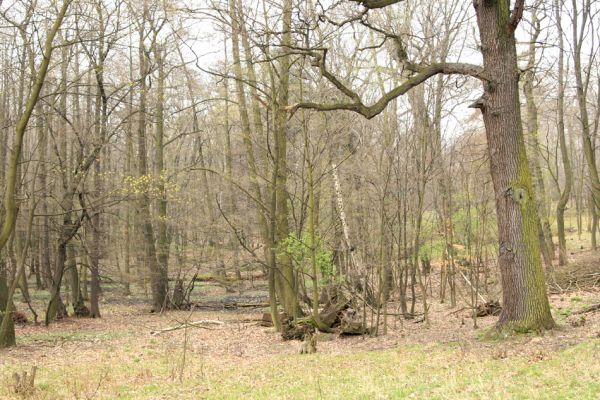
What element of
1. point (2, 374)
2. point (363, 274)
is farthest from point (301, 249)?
point (2, 374)

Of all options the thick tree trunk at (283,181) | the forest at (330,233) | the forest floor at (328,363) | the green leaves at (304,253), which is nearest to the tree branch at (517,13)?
the forest at (330,233)

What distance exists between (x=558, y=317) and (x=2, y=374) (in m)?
9.58

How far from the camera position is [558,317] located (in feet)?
33.3

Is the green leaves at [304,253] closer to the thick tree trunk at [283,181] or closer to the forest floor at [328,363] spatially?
the thick tree trunk at [283,181]

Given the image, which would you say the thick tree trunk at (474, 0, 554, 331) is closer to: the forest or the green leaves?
the forest

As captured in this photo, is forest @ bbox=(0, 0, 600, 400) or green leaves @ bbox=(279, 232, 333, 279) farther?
green leaves @ bbox=(279, 232, 333, 279)

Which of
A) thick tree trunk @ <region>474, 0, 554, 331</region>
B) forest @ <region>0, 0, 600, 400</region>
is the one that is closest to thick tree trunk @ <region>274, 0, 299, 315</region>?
forest @ <region>0, 0, 600, 400</region>

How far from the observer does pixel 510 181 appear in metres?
8.54

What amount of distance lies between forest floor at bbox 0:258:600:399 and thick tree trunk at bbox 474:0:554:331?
475 millimetres

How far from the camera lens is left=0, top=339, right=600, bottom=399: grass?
5570 millimetres

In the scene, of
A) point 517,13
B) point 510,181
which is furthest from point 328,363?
point 517,13

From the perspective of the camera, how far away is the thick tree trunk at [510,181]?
8.42 m

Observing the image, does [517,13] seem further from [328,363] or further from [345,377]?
[328,363]

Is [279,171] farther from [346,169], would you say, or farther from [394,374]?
[394,374]
